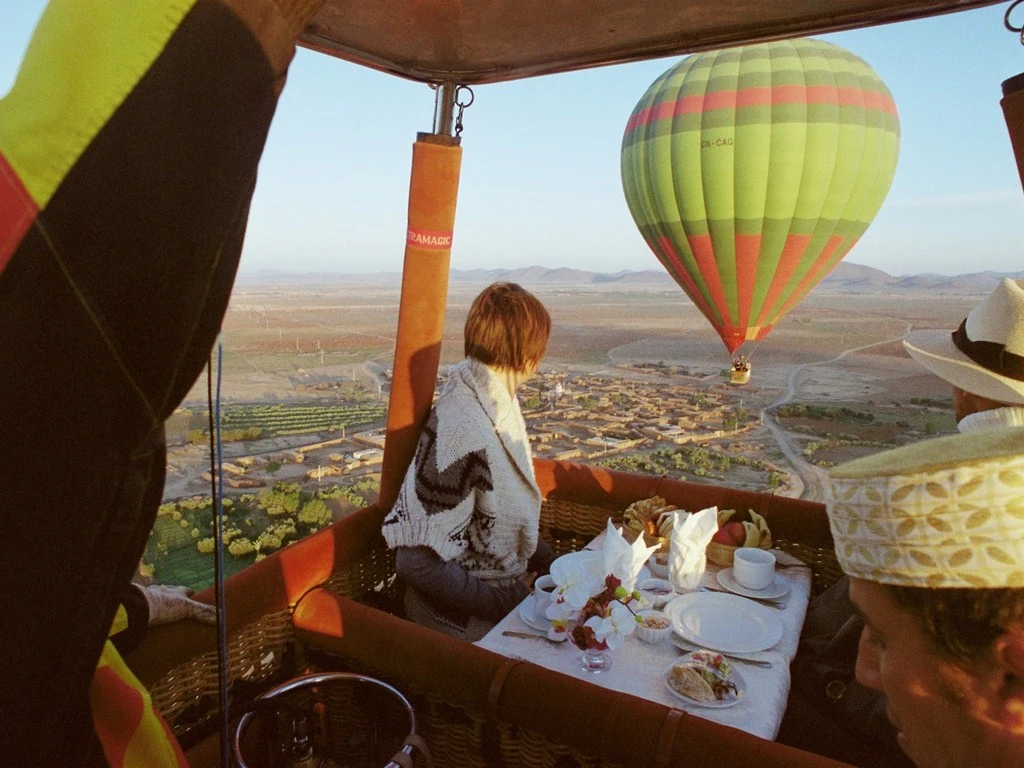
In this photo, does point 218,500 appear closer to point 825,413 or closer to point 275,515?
point 275,515

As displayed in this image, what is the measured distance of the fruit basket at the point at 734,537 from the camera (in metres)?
2.28

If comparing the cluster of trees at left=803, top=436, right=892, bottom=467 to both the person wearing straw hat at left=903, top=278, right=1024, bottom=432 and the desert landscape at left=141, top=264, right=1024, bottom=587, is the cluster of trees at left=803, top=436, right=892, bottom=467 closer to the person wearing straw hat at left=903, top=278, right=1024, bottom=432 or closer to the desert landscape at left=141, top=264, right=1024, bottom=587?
the desert landscape at left=141, top=264, right=1024, bottom=587

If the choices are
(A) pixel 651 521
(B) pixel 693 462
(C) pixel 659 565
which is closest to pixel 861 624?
(C) pixel 659 565

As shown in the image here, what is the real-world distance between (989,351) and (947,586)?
180 centimetres

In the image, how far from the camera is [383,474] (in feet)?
8.14

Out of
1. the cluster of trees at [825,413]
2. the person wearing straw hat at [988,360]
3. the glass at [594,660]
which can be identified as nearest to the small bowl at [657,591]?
the glass at [594,660]

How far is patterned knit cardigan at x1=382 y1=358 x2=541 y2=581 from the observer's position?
6.77ft

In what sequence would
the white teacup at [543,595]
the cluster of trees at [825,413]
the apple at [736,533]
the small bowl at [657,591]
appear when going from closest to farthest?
the white teacup at [543,595] → the small bowl at [657,591] → the apple at [736,533] → the cluster of trees at [825,413]

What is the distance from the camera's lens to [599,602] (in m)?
1.74

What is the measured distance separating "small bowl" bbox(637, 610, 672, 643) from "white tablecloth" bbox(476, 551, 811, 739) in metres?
0.02

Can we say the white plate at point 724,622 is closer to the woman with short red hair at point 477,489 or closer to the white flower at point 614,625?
the white flower at point 614,625

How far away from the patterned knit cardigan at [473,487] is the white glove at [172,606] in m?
0.67

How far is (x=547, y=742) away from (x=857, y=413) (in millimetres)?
21944

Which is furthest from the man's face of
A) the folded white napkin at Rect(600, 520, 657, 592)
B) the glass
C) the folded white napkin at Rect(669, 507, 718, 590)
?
the folded white napkin at Rect(669, 507, 718, 590)
